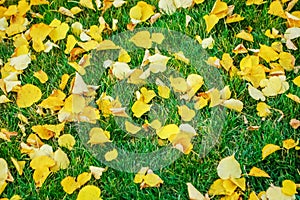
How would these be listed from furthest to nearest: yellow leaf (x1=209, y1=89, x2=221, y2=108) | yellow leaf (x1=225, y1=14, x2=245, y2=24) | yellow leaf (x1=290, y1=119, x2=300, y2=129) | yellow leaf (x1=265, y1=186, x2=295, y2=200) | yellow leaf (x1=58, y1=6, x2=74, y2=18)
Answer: yellow leaf (x1=58, y1=6, x2=74, y2=18) → yellow leaf (x1=225, y1=14, x2=245, y2=24) → yellow leaf (x1=209, y1=89, x2=221, y2=108) → yellow leaf (x1=290, y1=119, x2=300, y2=129) → yellow leaf (x1=265, y1=186, x2=295, y2=200)

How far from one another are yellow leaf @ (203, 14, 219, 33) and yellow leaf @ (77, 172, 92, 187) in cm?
95

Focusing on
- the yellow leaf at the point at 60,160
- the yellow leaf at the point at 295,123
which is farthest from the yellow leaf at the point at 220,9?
the yellow leaf at the point at 60,160

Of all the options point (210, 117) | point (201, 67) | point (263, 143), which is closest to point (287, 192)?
point (263, 143)

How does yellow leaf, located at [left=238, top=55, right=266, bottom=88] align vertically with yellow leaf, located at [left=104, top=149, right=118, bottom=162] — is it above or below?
above

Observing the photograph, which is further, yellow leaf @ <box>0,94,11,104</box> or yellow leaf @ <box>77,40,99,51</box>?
yellow leaf @ <box>77,40,99,51</box>

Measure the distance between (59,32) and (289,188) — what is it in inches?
52.6

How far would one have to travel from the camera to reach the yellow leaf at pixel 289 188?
6.22 feet

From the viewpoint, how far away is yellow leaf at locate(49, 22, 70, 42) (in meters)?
2.56

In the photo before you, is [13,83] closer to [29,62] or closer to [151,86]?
[29,62]

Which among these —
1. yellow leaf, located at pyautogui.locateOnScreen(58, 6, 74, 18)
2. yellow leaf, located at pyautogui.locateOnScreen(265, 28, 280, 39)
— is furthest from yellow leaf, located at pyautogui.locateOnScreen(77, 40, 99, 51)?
yellow leaf, located at pyautogui.locateOnScreen(265, 28, 280, 39)

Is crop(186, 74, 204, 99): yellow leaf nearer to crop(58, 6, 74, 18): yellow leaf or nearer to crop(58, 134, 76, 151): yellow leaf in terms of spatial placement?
crop(58, 134, 76, 151): yellow leaf

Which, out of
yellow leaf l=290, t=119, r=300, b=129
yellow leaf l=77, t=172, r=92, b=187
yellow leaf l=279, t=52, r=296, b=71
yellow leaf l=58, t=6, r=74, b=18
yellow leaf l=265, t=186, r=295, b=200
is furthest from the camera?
yellow leaf l=58, t=6, r=74, b=18

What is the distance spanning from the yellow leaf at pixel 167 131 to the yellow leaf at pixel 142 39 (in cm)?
50

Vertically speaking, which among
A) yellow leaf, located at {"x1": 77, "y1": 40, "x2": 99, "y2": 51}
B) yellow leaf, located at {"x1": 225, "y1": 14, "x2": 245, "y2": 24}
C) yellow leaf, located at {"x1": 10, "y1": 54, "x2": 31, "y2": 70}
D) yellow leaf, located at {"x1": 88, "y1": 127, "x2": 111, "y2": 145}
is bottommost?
yellow leaf, located at {"x1": 88, "y1": 127, "x2": 111, "y2": 145}
